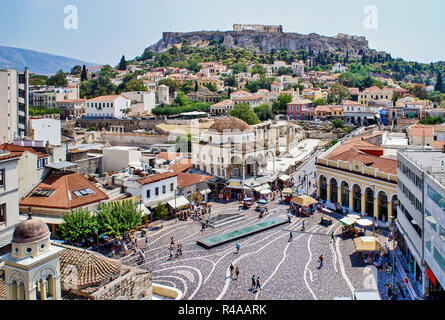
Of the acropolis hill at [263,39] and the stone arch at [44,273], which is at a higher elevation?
the acropolis hill at [263,39]

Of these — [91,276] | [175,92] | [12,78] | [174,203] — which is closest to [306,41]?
[175,92]

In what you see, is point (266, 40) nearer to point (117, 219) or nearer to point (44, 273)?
point (117, 219)

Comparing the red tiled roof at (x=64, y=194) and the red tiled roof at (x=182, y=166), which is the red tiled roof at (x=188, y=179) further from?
the red tiled roof at (x=64, y=194)

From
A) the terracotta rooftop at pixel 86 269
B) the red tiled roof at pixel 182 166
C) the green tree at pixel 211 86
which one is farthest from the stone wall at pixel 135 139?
the green tree at pixel 211 86

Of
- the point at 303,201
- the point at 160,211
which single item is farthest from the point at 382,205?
the point at 160,211

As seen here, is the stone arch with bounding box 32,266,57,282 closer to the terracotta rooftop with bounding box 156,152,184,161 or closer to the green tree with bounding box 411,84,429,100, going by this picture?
the terracotta rooftop with bounding box 156,152,184,161

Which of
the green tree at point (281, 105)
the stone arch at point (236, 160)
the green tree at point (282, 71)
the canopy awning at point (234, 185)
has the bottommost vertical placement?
the canopy awning at point (234, 185)
